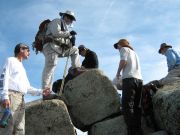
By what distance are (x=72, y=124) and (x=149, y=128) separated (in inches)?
97.6

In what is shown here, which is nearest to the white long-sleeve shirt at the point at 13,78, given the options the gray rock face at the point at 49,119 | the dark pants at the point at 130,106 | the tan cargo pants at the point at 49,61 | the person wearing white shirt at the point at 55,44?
the gray rock face at the point at 49,119

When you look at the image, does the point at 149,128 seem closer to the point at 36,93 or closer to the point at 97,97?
the point at 97,97

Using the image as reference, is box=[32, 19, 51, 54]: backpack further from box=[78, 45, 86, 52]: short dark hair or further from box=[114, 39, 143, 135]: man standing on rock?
box=[114, 39, 143, 135]: man standing on rock

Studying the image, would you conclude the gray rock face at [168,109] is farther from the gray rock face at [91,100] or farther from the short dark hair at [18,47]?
the short dark hair at [18,47]

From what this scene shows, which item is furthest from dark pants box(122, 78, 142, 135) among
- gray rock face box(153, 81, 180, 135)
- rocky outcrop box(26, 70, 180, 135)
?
gray rock face box(153, 81, 180, 135)

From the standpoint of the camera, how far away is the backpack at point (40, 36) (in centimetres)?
1437

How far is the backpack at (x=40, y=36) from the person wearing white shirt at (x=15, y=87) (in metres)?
4.41

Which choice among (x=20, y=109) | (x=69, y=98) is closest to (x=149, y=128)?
(x=69, y=98)

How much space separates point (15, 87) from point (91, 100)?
Result: 3.99 meters

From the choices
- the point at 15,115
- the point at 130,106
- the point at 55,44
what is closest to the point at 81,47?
the point at 55,44

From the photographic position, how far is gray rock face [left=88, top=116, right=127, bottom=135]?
12227 millimetres

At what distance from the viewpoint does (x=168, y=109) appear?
11.3 metres

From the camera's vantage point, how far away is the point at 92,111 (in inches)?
511

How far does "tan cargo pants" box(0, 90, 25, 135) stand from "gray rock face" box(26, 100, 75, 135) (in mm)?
2362
